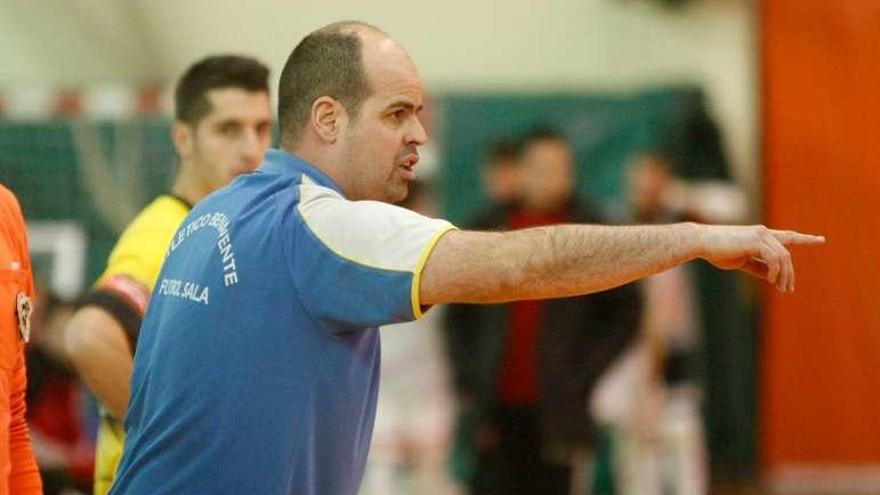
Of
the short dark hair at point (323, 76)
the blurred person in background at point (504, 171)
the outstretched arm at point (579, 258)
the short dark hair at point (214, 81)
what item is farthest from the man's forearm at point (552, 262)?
the blurred person in background at point (504, 171)

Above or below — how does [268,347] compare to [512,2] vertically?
below

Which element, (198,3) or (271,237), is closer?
(271,237)

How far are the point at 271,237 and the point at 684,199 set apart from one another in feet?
23.8

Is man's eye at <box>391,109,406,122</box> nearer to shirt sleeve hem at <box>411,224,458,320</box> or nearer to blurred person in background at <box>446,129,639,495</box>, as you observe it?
shirt sleeve hem at <box>411,224,458,320</box>

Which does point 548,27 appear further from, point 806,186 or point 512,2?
point 806,186

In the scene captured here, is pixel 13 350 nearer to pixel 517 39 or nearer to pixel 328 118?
pixel 328 118

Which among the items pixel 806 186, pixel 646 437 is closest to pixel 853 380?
pixel 806 186

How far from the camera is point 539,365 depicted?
7.32m

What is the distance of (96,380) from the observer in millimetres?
4520

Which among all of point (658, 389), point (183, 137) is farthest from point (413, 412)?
point (183, 137)

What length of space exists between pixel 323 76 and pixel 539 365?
12.4 feet

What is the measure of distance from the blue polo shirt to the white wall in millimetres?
7552

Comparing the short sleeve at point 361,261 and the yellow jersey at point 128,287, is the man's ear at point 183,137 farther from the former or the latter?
the short sleeve at point 361,261

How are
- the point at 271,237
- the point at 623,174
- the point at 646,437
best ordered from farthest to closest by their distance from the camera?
the point at 623,174
the point at 646,437
the point at 271,237
